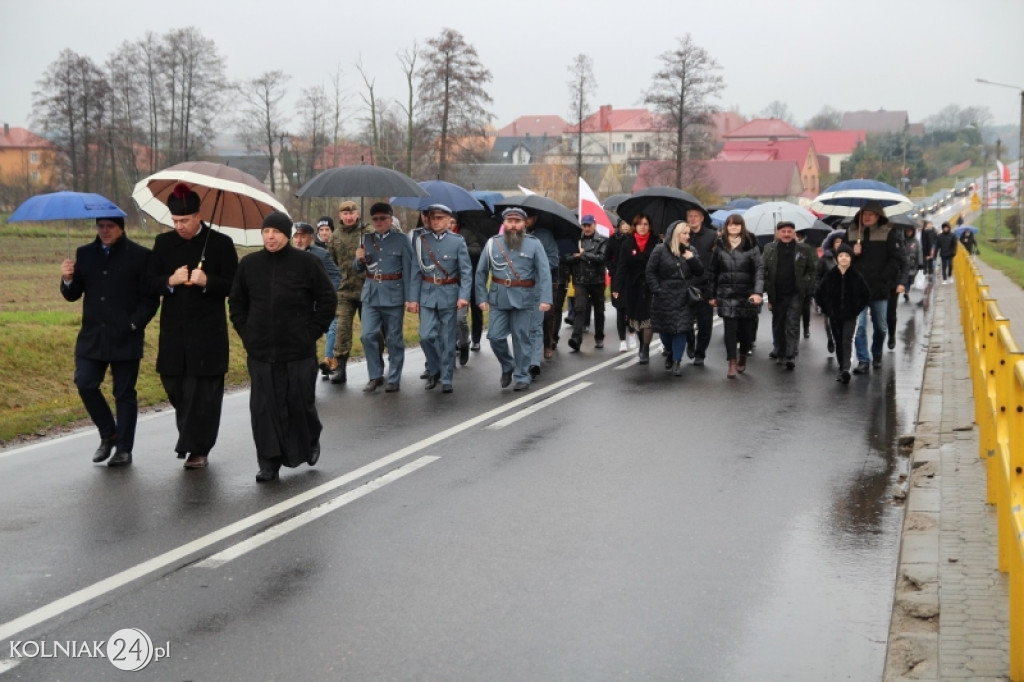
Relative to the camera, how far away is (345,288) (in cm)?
1352

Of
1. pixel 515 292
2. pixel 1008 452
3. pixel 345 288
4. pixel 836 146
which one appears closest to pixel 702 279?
pixel 515 292

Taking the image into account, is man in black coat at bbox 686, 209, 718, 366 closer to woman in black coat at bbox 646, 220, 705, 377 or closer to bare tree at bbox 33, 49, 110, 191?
woman in black coat at bbox 646, 220, 705, 377

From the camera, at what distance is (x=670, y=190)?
15625 mm

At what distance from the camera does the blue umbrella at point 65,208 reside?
8461 millimetres

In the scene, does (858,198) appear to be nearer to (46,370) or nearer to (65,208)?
(46,370)

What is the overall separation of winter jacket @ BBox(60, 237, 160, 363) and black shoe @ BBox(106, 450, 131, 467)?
26.8 inches

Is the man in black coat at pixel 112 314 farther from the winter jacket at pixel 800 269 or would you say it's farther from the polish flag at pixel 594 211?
the polish flag at pixel 594 211

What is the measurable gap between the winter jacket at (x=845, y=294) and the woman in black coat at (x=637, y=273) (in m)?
2.21

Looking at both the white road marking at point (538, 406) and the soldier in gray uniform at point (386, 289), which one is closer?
the white road marking at point (538, 406)

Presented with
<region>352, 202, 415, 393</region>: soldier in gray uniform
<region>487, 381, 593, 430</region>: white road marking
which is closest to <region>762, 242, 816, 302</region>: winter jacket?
<region>487, 381, 593, 430</region>: white road marking

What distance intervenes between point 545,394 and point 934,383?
4247 millimetres

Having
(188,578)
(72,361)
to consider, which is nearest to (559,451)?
(188,578)

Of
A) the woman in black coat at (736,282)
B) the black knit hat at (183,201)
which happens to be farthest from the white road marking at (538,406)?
the black knit hat at (183,201)

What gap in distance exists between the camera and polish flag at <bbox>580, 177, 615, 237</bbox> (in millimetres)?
16797
